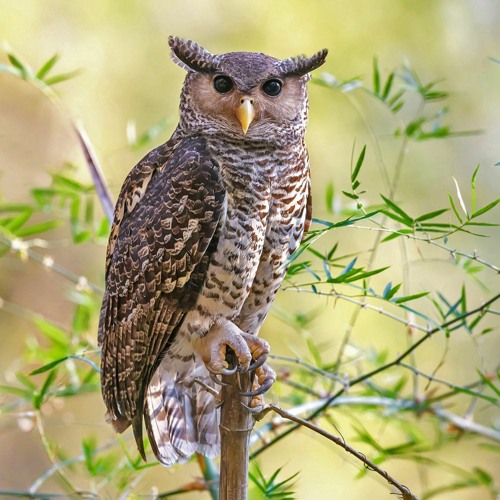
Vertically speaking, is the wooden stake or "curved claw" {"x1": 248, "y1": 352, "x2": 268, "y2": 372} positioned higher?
"curved claw" {"x1": 248, "y1": 352, "x2": 268, "y2": 372}

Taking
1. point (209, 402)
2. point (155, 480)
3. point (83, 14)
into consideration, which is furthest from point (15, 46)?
point (209, 402)

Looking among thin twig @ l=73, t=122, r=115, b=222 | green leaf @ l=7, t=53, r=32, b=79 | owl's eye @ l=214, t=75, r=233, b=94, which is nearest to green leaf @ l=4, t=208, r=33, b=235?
thin twig @ l=73, t=122, r=115, b=222

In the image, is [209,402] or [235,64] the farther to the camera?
[209,402]

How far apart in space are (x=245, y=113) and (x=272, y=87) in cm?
15

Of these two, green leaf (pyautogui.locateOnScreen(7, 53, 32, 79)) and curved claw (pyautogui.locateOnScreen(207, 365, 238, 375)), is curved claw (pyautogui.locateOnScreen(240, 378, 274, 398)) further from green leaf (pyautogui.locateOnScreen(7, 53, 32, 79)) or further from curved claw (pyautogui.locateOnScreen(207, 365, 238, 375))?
green leaf (pyautogui.locateOnScreen(7, 53, 32, 79))

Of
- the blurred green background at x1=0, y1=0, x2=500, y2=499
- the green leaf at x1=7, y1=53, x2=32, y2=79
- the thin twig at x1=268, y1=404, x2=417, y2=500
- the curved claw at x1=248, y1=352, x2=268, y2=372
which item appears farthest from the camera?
the blurred green background at x1=0, y1=0, x2=500, y2=499

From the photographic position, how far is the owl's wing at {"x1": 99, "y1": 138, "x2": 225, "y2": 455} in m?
2.06

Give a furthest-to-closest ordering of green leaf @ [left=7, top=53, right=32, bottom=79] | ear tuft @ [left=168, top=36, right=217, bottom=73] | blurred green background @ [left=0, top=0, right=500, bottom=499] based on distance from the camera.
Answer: blurred green background @ [left=0, top=0, right=500, bottom=499] < green leaf @ [left=7, top=53, right=32, bottom=79] < ear tuft @ [left=168, top=36, right=217, bottom=73]

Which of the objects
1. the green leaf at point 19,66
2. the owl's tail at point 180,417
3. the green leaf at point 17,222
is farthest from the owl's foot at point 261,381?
the green leaf at point 19,66

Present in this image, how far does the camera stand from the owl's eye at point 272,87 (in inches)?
84.3

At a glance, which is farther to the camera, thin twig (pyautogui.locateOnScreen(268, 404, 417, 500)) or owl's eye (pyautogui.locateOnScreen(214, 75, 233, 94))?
owl's eye (pyautogui.locateOnScreen(214, 75, 233, 94))

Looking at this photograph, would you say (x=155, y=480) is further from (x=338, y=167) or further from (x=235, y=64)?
(x=235, y=64)

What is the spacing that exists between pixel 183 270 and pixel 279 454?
9.46 feet

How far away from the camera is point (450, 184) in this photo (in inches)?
200
